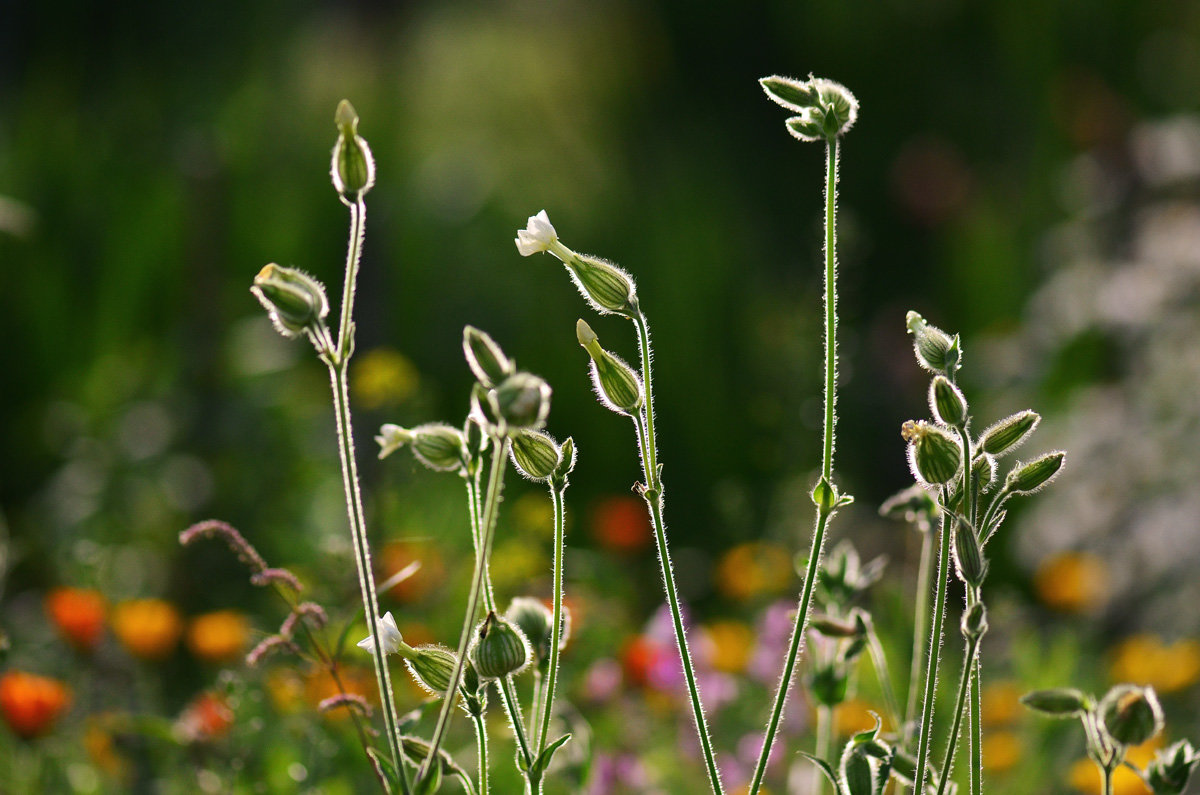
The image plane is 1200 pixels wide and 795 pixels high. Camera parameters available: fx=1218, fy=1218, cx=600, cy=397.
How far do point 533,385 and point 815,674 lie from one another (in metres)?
0.42

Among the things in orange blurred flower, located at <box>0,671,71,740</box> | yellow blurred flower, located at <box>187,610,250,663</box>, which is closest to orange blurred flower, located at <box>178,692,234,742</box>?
orange blurred flower, located at <box>0,671,71,740</box>

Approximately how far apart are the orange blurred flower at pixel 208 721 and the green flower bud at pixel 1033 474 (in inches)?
28.2

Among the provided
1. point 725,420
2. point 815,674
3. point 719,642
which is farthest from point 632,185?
point 815,674

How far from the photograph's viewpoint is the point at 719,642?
1725mm

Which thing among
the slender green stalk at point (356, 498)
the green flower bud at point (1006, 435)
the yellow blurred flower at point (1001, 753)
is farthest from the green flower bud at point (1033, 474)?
the yellow blurred flower at point (1001, 753)

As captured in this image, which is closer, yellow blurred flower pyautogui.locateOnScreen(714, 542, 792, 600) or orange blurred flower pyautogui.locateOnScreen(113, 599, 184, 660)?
orange blurred flower pyautogui.locateOnScreen(113, 599, 184, 660)

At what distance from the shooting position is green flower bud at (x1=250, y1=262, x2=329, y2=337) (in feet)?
2.04

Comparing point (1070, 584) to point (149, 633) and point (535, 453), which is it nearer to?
point (149, 633)

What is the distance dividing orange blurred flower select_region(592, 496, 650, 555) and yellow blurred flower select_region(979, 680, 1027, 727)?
1.95 ft

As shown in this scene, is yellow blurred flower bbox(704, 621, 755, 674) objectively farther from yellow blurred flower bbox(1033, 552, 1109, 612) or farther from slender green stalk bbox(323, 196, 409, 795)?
slender green stalk bbox(323, 196, 409, 795)

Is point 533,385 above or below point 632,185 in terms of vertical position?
above

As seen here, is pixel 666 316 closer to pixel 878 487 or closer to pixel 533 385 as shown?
pixel 878 487

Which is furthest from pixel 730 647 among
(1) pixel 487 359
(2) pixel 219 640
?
(1) pixel 487 359

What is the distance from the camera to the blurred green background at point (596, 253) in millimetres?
2197
